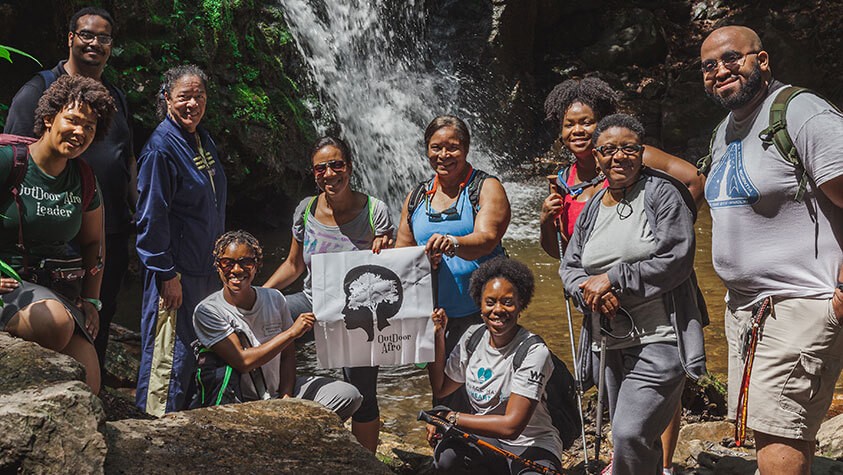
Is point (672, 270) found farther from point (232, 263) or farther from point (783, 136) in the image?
point (232, 263)

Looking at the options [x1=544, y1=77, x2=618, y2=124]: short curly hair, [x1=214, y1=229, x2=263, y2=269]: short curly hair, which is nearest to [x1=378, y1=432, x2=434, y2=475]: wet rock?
[x1=214, y1=229, x2=263, y2=269]: short curly hair

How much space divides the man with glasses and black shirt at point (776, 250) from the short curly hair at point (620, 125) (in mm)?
360

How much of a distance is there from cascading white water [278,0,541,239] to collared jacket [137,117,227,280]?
715 cm

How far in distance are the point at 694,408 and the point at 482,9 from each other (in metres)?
11.2

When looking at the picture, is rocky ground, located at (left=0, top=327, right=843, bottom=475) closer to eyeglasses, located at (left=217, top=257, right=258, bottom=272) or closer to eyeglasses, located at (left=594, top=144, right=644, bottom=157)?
eyeglasses, located at (left=217, top=257, right=258, bottom=272)

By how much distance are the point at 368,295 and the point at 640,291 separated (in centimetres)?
136

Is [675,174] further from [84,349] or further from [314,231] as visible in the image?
[84,349]

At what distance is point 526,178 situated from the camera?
13992mm

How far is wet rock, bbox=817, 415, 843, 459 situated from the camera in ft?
14.8

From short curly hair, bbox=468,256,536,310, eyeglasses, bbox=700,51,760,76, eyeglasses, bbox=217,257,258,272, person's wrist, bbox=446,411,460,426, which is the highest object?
eyeglasses, bbox=700,51,760,76

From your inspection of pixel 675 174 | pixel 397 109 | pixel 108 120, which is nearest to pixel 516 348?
pixel 675 174

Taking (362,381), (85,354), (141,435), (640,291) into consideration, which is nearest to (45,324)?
(85,354)

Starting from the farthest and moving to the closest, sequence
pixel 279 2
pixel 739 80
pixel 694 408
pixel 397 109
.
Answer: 1. pixel 397 109
2. pixel 279 2
3. pixel 694 408
4. pixel 739 80

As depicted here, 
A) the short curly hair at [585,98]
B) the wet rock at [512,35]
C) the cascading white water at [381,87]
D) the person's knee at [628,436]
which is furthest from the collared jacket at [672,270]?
the wet rock at [512,35]
